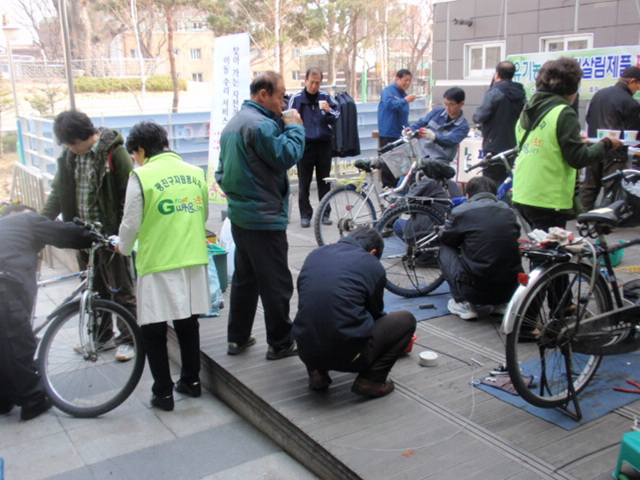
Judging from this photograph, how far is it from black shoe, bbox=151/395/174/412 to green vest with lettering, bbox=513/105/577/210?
265 cm

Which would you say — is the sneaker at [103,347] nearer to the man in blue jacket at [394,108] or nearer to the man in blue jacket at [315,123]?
the man in blue jacket at [315,123]

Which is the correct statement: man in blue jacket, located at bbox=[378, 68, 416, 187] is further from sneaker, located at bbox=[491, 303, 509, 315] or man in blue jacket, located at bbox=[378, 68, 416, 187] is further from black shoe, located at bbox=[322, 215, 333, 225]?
sneaker, located at bbox=[491, 303, 509, 315]

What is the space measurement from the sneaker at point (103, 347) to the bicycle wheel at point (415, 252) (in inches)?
86.3

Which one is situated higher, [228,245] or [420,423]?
[228,245]

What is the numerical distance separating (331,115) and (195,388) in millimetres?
4249

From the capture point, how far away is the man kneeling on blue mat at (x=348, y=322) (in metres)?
3.29

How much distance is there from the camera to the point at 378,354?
3.48 meters

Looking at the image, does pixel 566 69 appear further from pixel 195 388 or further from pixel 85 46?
pixel 85 46

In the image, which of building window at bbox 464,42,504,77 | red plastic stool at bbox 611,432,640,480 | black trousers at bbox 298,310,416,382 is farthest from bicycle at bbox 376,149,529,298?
building window at bbox 464,42,504,77

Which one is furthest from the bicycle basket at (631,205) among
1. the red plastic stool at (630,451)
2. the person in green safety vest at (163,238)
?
the person in green safety vest at (163,238)

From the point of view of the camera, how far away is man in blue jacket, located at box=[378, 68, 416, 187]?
781cm

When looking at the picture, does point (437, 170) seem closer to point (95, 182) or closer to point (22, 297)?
point (95, 182)

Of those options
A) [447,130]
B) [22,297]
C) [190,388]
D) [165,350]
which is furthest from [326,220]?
[22,297]

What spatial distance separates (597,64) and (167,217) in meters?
6.70
